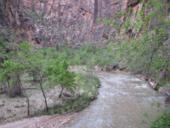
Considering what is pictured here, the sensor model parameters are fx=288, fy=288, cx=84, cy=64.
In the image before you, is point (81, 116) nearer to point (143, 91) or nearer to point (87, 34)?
point (143, 91)

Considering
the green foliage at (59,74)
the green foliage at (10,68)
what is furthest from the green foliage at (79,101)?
the green foliage at (10,68)

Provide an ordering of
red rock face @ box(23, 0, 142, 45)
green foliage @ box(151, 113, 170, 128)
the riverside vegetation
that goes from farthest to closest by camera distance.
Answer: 1. red rock face @ box(23, 0, 142, 45)
2. the riverside vegetation
3. green foliage @ box(151, 113, 170, 128)

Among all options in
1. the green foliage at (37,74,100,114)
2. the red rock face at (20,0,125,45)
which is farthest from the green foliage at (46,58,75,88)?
the red rock face at (20,0,125,45)

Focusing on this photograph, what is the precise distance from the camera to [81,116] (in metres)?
16.6

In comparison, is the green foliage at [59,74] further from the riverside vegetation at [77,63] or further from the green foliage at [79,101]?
the green foliage at [79,101]

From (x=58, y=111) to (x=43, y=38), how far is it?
46656 millimetres

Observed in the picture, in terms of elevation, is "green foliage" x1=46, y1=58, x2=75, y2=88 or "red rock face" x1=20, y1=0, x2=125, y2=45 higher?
"red rock face" x1=20, y1=0, x2=125, y2=45

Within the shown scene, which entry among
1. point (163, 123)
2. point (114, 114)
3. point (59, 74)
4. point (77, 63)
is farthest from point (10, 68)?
point (77, 63)

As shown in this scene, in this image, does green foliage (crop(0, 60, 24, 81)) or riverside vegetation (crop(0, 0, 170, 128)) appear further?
green foliage (crop(0, 60, 24, 81))

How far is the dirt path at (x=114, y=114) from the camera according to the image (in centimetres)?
1476

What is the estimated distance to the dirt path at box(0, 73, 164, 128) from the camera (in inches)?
581

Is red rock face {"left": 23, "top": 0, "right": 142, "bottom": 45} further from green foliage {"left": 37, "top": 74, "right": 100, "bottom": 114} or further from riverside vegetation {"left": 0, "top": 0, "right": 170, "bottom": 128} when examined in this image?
green foliage {"left": 37, "top": 74, "right": 100, "bottom": 114}

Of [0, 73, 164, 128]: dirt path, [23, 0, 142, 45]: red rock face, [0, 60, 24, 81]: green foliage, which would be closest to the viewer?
A: [0, 73, 164, 128]: dirt path

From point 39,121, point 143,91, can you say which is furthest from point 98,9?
point 39,121
